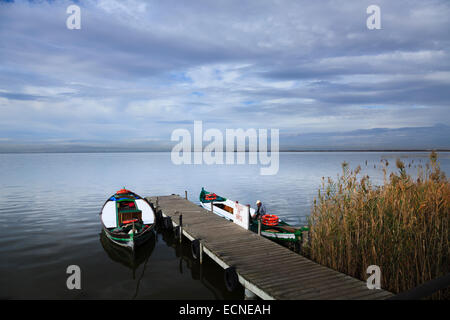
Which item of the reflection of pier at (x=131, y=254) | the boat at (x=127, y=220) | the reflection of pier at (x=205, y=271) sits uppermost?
the boat at (x=127, y=220)

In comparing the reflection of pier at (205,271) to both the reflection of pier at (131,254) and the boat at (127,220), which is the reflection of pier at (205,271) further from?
the boat at (127,220)

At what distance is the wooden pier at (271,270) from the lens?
7.15m

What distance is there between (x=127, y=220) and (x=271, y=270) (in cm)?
1077

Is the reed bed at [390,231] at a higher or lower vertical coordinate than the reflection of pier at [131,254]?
higher

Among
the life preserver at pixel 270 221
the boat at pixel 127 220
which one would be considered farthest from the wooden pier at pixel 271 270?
the boat at pixel 127 220

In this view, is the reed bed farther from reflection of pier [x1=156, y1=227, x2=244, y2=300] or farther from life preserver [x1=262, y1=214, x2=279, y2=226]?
life preserver [x1=262, y1=214, x2=279, y2=226]

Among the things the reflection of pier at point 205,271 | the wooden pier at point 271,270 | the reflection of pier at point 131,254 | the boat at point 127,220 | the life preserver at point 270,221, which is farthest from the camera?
the life preserver at point 270,221

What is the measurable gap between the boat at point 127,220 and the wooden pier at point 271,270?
2.43m

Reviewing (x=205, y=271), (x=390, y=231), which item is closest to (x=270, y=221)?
(x=205, y=271)

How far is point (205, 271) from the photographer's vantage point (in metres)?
12.0

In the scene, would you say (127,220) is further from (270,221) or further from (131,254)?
(270,221)
